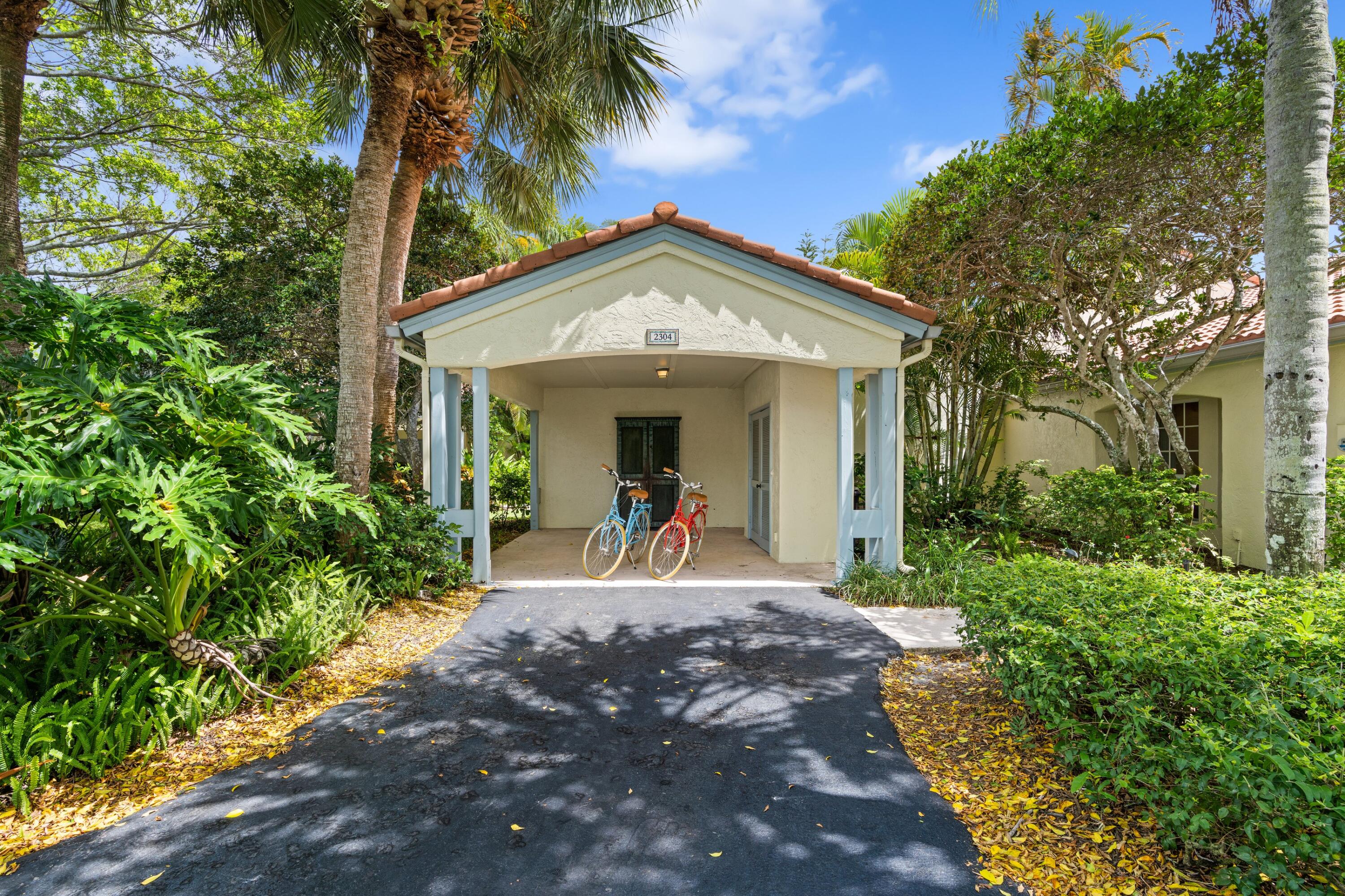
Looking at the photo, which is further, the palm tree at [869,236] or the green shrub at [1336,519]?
the palm tree at [869,236]

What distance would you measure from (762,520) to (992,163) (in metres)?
5.37

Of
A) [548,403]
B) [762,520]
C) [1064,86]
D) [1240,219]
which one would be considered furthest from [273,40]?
[1064,86]

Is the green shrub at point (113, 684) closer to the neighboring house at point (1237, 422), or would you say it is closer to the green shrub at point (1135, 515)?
the green shrub at point (1135, 515)

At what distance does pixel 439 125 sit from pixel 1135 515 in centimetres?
949

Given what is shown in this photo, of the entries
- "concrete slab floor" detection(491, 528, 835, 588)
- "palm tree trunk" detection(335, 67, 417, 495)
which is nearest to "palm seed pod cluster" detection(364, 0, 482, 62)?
"palm tree trunk" detection(335, 67, 417, 495)

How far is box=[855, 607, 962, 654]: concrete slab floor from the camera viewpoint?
16.1 ft

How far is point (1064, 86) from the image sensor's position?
424 inches

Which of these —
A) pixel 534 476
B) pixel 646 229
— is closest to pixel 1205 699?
pixel 646 229

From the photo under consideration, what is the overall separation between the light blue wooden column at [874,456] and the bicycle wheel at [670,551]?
210cm

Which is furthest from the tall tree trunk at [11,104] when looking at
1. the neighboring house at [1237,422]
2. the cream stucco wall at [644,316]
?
the neighboring house at [1237,422]

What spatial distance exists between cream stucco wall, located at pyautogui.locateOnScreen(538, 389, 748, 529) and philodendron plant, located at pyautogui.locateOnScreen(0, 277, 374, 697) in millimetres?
7781

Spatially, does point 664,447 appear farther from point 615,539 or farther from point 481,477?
point 481,477

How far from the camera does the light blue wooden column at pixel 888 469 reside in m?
6.76

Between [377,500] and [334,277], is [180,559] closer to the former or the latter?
[377,500]
